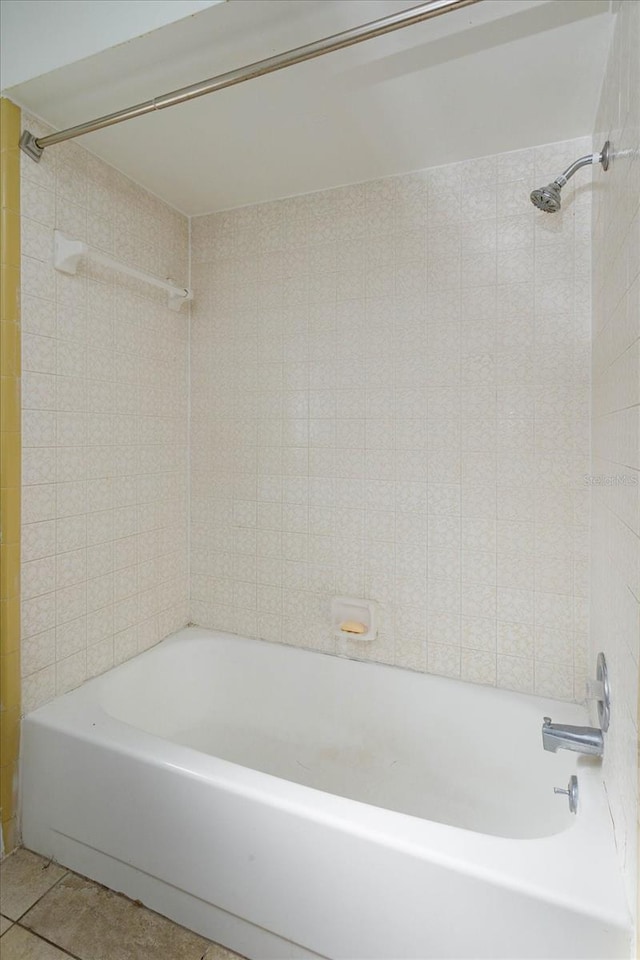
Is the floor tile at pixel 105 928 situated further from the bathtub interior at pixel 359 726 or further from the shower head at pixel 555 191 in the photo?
the shower head at pixel 555 191

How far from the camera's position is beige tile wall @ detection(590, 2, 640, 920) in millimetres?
903

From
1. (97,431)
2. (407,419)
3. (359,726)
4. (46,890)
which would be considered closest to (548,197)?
(407,419)

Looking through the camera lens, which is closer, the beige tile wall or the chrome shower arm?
the beige tile wall

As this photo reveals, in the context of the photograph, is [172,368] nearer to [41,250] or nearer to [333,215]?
[41,250]

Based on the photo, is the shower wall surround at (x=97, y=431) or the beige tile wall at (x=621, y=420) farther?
the shower wall surround at (x=97, y=431)

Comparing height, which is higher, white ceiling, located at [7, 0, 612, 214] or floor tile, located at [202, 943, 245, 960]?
white ceiling, located at [7, 0, 612, 214]

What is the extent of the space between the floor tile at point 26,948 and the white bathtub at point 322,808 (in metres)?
0.20

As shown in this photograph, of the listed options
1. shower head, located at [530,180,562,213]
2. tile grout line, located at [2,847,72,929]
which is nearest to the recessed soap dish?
tile grout line, located at [2,847,72,929]

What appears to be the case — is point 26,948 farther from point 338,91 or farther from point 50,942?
point 338,91

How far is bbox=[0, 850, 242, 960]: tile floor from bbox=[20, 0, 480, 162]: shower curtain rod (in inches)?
81.8

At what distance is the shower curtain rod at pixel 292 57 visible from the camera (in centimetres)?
98

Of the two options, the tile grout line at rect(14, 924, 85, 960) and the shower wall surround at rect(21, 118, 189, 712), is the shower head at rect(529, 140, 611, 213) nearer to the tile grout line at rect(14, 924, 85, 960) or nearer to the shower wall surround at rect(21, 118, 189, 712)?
the shower wall surround at rect(21, 118, 189, 712)

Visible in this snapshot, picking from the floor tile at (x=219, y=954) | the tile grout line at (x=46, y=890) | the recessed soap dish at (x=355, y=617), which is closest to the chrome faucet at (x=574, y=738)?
the recessed soap dish at (x=355, y=617)

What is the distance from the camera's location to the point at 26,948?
1.28 meters
